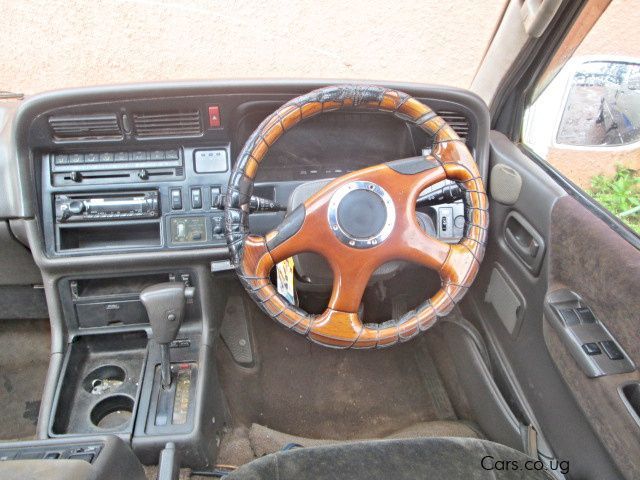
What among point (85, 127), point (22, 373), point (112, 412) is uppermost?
point (85, 127)

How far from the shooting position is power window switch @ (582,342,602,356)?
3.88ft

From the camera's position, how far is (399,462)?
119 cm

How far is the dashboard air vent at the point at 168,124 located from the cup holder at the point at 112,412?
0.89 meters

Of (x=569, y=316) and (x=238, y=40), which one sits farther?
(x=238, y=40)

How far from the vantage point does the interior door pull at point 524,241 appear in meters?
1.48

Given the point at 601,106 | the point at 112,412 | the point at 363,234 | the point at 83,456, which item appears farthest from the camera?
the point at 112,412

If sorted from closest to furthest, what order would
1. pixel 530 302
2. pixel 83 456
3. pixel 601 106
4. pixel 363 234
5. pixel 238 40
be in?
pixel 83 456, pixel 363 234, pixel 530 302, pixel 601 106, pixel 238 40

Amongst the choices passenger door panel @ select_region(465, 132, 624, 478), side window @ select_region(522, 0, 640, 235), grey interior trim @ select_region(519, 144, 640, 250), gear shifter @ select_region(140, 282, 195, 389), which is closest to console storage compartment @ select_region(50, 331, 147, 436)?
gear shifter @ select_region(140, 282, 195, 389)

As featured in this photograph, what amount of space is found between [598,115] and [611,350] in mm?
851

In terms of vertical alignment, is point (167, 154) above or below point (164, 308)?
above

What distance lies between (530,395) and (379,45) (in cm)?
288

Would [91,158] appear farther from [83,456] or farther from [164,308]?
[83,456]

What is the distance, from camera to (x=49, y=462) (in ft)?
2.82

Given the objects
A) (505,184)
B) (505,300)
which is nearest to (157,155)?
(505,184)
